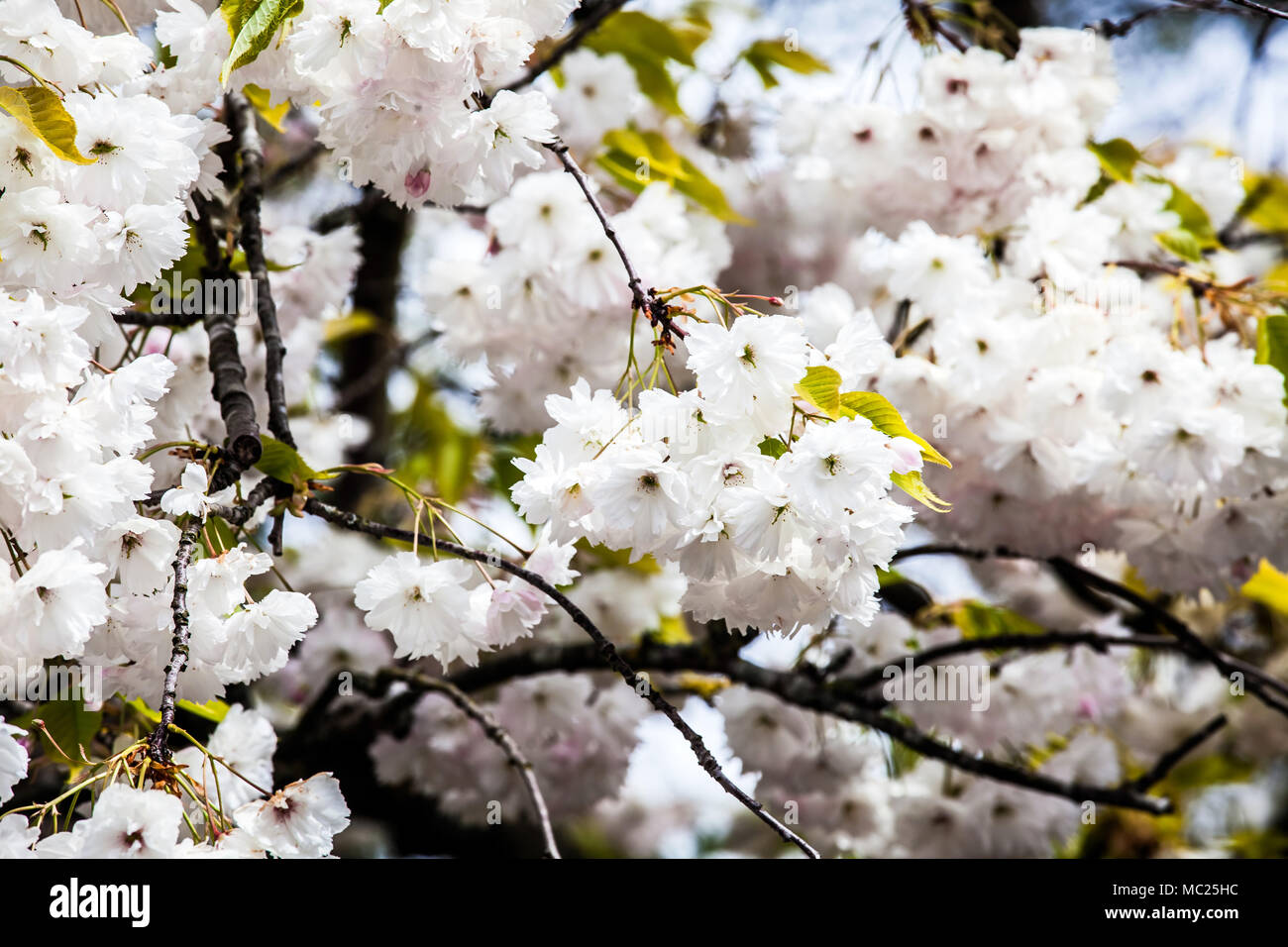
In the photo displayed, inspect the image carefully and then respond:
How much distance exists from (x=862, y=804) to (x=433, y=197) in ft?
6.47

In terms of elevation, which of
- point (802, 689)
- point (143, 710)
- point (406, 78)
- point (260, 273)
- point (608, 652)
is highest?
point (406, 78)

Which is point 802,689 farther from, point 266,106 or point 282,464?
point 266,106

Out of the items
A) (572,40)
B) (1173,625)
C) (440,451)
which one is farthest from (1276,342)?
(440,451)

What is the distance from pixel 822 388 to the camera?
1125 millimetres

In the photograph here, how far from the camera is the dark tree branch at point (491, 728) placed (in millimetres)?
1470

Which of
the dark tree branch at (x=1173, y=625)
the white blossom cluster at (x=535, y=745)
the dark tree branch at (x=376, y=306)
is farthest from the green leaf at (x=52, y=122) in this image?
the dark tree branch at (x=376, y=306)

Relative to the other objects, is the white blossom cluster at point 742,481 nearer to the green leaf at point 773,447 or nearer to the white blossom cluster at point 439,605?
the green leaf at point 773,447

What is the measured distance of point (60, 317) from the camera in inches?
40.6

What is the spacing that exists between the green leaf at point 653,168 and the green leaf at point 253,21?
0.99m

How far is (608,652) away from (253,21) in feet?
2.47

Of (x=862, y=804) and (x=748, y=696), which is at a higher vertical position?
(x=748, y=696)
